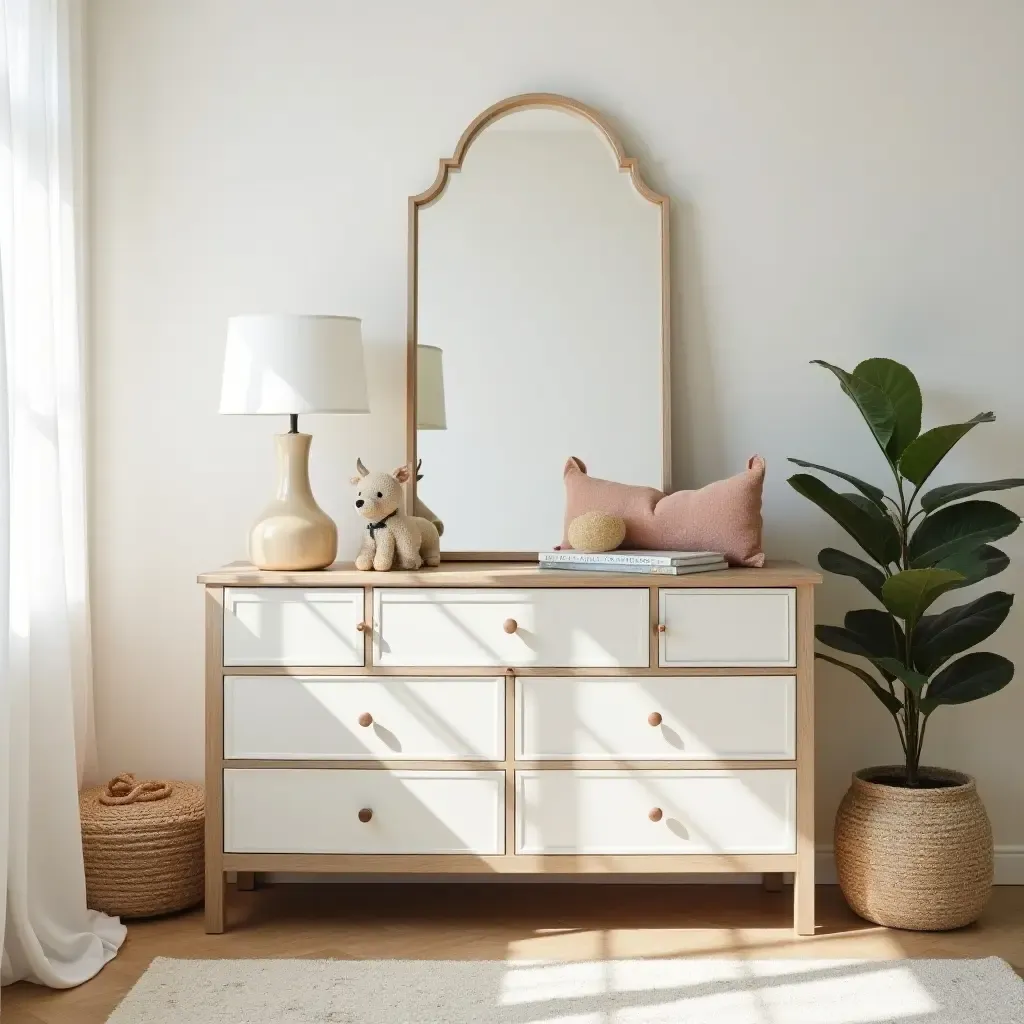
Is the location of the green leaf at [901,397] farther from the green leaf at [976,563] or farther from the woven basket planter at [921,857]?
Answer: the woven basket planter at [921,857]

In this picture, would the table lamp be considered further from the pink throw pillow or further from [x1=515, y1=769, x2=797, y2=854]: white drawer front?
[x1=515, y1=769, x2=797, y2=854]: white drawer front

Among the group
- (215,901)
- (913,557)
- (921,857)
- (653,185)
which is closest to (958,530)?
(913,557)

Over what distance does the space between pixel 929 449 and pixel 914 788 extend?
2.68 ft

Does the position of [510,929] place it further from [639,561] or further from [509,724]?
[639,561]

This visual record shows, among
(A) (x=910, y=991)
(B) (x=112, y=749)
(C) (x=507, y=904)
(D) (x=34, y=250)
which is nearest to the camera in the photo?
(A) (x=910, y=991)

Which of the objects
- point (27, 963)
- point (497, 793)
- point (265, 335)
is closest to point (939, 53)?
point (265, 335)

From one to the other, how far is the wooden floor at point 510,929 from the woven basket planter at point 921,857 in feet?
0.20

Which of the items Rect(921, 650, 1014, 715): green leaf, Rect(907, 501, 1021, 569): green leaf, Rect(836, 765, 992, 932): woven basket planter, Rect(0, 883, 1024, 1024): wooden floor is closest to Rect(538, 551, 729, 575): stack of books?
Rect(907, 501, 1021, 569): green leaf

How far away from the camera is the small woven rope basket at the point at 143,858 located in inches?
116

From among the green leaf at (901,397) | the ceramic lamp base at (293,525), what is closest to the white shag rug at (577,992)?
the ceramic lamp base at (293,525)

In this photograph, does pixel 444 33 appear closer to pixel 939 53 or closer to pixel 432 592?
pixel 939 53

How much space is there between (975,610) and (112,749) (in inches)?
89.7

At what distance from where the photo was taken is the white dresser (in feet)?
9.19

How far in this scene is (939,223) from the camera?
10.7ft
